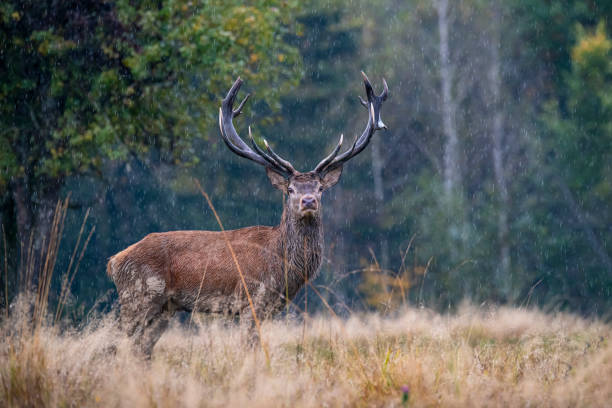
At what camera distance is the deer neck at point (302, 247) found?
6.47 metres

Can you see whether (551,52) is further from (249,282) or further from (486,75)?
(249,282)

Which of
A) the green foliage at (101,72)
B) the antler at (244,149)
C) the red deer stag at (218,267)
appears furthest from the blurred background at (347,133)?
the antler at (244,149)

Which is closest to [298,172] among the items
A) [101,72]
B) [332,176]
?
[332,176]

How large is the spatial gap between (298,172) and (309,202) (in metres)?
0.36

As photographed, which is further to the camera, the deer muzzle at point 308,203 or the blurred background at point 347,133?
the blurred background at point 347,133

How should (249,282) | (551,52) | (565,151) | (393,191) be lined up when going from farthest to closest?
1. (393,191)
2. (551,52)
3. (565,151)
4. (249,282)

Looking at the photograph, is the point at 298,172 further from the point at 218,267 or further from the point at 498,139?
the point at 498,139

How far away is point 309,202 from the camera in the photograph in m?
6.19

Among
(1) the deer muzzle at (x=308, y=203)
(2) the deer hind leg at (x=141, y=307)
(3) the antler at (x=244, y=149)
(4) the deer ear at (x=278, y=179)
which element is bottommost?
(2) the deer hind leg at (x=141, y=307)

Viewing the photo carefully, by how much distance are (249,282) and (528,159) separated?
16532mm

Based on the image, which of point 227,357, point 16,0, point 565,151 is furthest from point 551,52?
point 227,357

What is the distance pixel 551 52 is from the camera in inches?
816

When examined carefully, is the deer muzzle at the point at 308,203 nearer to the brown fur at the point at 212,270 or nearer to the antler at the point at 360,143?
the brown fur at the point at 212,270

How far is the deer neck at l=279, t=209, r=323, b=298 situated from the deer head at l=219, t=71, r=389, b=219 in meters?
0.09
